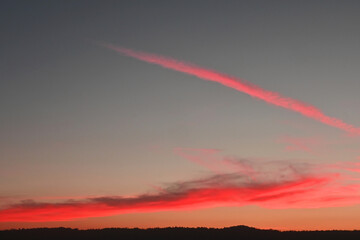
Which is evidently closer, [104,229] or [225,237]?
[225,237]

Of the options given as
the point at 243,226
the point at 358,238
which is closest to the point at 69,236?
the point at 243,226

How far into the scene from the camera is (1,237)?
7000 centimetres

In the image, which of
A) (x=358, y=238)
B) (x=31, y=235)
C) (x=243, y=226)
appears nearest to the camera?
(x=358, y=238)

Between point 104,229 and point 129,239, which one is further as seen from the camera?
point 104,229

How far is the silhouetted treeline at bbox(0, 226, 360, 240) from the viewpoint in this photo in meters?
69.9

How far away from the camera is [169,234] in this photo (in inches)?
2820

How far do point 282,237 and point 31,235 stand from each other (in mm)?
36319

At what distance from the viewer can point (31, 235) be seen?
71.5 metres

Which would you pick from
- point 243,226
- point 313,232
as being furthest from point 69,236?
point 313,232

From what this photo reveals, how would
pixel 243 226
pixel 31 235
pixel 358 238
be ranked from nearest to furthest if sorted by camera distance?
pixel 358 238
pixel 31 235
pixel 243 226

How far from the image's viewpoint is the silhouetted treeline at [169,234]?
229 ft

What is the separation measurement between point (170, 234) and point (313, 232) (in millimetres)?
21433

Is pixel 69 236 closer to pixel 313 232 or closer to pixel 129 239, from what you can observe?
pixel 129 239

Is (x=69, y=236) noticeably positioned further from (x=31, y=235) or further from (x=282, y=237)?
(x=282, y=237)
